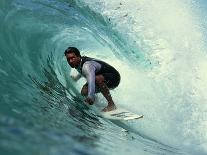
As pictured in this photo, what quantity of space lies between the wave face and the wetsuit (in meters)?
0.32

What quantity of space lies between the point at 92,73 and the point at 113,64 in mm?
3651

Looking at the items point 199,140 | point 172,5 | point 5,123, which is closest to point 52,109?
point 5,123

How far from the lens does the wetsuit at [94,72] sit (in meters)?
6.16

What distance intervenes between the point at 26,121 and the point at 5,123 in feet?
1.11

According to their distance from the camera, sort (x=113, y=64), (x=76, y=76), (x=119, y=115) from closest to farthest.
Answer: (x=119, y=115) → (x=76, y=76) → (x=113, y=64)

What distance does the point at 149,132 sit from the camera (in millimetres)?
6934

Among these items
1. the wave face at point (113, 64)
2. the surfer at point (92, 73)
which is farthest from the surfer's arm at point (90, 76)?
the wave face at point (113, 64)

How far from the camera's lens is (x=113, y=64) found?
390 inches

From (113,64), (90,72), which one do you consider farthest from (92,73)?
(113,64)

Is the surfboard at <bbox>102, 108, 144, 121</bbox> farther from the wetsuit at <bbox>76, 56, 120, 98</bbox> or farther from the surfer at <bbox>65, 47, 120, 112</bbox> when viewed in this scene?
the wetsuit at <bbox>76, 56, 120, 98</bbox>

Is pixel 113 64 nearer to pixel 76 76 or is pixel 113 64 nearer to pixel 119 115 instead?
pixel 76 76

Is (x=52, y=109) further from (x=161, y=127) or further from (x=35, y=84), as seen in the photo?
(x=161, y=127)

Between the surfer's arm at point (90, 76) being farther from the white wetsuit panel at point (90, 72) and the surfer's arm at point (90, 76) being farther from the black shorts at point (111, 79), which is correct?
the black shorts at point (111, 79)

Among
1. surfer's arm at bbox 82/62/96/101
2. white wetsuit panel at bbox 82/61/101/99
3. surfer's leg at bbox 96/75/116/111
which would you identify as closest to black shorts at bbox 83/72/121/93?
surfer's leg at bbox 96/75/116/111
